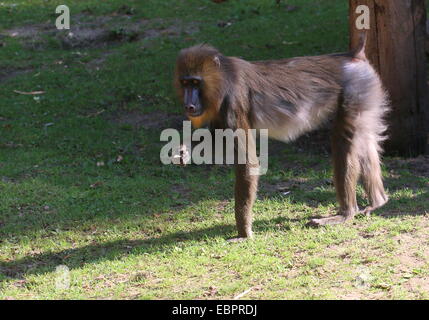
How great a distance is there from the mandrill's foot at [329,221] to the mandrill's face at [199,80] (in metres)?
1.63

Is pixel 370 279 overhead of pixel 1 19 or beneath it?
beneath

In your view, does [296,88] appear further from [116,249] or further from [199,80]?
[116,249]

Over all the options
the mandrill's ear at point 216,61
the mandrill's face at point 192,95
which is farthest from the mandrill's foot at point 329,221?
the mandrill's ear at point 216,61

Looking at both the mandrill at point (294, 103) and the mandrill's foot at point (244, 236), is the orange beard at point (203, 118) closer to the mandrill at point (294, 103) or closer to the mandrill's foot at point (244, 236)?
the mandrill at point (294, 103)

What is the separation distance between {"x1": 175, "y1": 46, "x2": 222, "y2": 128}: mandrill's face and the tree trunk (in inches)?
124

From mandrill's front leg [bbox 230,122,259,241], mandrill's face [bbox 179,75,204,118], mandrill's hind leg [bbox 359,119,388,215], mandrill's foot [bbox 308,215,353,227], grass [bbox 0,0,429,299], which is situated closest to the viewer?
grass [bbox 0,0,429,299]

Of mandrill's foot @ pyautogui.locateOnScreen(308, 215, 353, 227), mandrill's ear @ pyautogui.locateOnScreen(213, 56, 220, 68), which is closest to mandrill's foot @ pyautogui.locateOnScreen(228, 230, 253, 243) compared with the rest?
mandrill's foot @ pyautogui.locateOnScreen(308, 215, 353, 227)

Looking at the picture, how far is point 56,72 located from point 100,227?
20.0 feet

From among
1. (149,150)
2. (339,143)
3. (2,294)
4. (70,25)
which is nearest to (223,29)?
(70,25)

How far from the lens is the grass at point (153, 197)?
573 cm

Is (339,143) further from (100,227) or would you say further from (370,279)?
(100,227)

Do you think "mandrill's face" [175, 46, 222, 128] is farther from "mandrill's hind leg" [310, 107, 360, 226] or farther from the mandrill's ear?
"mandrill's hind leg" [310, 107, 360, 226]

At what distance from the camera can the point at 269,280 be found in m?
5.64

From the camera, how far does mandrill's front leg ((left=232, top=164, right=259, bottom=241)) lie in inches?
256
